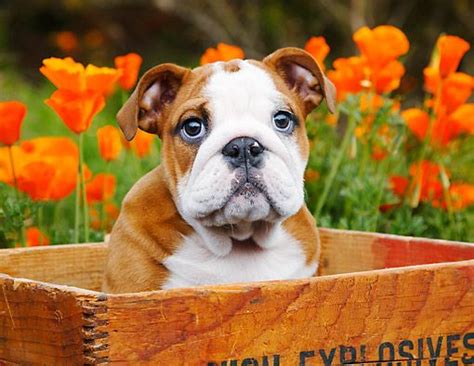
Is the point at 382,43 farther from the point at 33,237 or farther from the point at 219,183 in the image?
the point at 33,237

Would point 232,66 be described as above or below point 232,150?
above

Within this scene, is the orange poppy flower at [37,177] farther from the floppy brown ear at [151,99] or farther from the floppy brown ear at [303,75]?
the floppy brown ear at [303,75]

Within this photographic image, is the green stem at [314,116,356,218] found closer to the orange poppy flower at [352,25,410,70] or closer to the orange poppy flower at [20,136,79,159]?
the orange poppy flower at [352,25,410,70]

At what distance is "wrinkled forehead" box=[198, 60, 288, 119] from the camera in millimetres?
2412

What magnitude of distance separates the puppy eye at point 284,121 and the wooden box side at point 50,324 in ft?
2.45

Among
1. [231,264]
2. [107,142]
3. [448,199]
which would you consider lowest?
[231,264]

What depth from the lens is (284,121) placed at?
251cm

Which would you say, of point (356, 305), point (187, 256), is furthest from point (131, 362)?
point (187, 256)

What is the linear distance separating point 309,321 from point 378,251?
83 centimetres

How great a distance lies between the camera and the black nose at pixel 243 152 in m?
2.32

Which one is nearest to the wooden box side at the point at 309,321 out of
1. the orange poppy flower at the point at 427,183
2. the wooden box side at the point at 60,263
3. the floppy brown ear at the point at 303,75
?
the floppy brown ear at the point at 303,75

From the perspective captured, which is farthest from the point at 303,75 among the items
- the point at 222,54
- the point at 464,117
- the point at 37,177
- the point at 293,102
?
the point at 37,177

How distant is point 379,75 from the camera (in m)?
3.21

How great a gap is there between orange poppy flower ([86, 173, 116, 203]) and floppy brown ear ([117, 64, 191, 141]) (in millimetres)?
715
